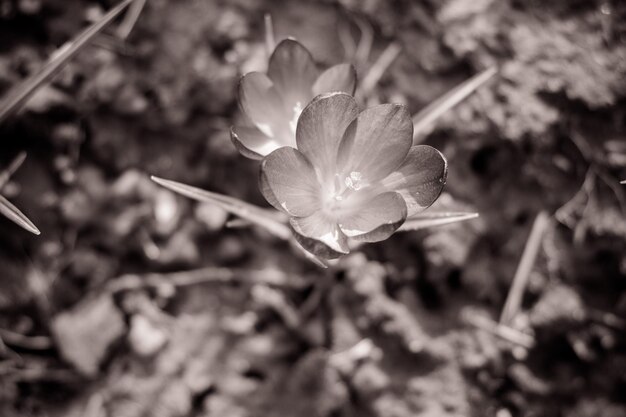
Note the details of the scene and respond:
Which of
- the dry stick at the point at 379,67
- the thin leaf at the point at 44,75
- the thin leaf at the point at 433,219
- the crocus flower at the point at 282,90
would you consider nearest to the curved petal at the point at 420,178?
the thin leaf at the point at 433,219

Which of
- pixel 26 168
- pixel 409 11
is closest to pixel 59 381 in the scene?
pixel 26 168

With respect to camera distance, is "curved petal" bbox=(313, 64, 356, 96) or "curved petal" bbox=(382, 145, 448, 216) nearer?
"curved petal" bbox=(382, 145, 448, 216)

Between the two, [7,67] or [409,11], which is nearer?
[7,67]

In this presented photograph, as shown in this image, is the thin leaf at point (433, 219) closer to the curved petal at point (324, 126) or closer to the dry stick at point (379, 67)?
the curved petal at point (324, 126)

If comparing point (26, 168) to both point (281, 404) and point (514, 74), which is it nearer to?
point (281, 404)

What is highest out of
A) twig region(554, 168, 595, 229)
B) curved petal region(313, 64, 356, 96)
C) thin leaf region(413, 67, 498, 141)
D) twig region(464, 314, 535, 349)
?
curved petal region(313, 64, 356, 96)

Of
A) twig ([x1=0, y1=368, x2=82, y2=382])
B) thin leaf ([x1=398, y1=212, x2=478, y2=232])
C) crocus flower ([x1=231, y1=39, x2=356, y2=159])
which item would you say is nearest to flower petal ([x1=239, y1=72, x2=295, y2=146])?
crocus flower ([x1=231, y1=39, x2=356, y2=159])

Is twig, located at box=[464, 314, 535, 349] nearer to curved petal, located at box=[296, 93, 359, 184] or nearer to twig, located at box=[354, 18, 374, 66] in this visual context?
curved petal, located at box=[296, 93, 359, 184]
